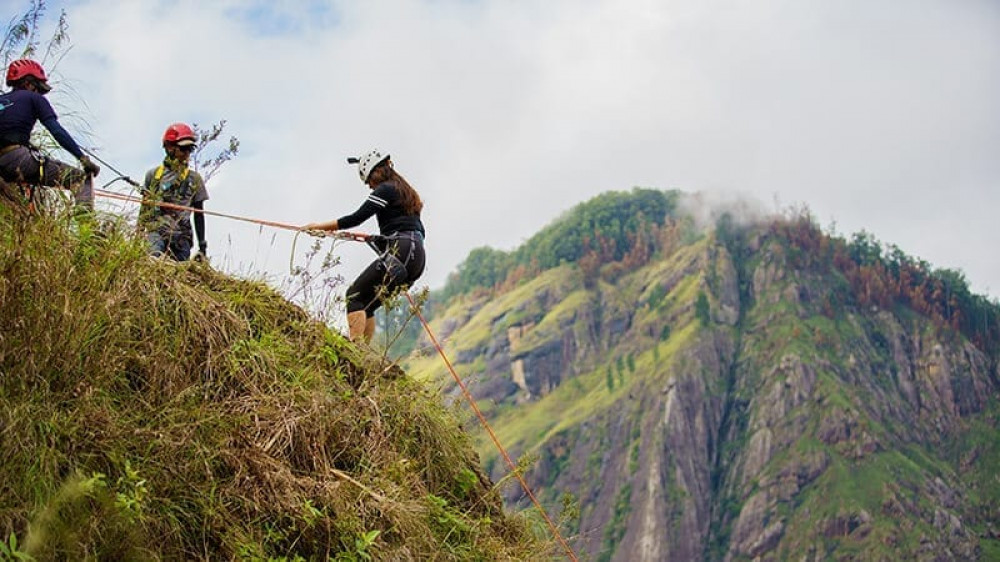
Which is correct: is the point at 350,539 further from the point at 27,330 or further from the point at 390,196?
the point at 390,196

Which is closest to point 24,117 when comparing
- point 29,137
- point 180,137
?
point 29,137

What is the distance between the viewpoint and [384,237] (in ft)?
35.9

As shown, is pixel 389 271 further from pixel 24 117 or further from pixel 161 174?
pixel 24 117

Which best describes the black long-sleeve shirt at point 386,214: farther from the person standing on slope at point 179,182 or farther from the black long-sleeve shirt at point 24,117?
the black long-sleeve shirt at point 24,117

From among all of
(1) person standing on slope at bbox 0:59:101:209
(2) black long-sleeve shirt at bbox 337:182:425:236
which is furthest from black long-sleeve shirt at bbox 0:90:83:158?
(2) black long-sleeve shirt at bbox 337:182:425:236

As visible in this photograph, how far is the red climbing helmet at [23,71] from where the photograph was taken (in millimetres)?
8930

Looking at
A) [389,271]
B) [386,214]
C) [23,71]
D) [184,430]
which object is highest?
[23,71]

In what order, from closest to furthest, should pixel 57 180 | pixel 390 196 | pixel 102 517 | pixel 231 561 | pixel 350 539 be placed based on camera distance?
pixel 102 517 → pixel 231 561 → pixel 350 539 → pixel 57 180 → pixel 390 196

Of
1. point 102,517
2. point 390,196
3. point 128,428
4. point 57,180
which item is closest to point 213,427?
point 128,428

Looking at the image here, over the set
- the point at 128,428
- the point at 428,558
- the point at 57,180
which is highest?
the point at 57,180

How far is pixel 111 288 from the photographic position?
7184mm

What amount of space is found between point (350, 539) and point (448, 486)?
82.1 inches

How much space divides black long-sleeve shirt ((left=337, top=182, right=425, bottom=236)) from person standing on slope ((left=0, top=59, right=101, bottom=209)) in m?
2.50

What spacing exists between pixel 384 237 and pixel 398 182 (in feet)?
1.66
